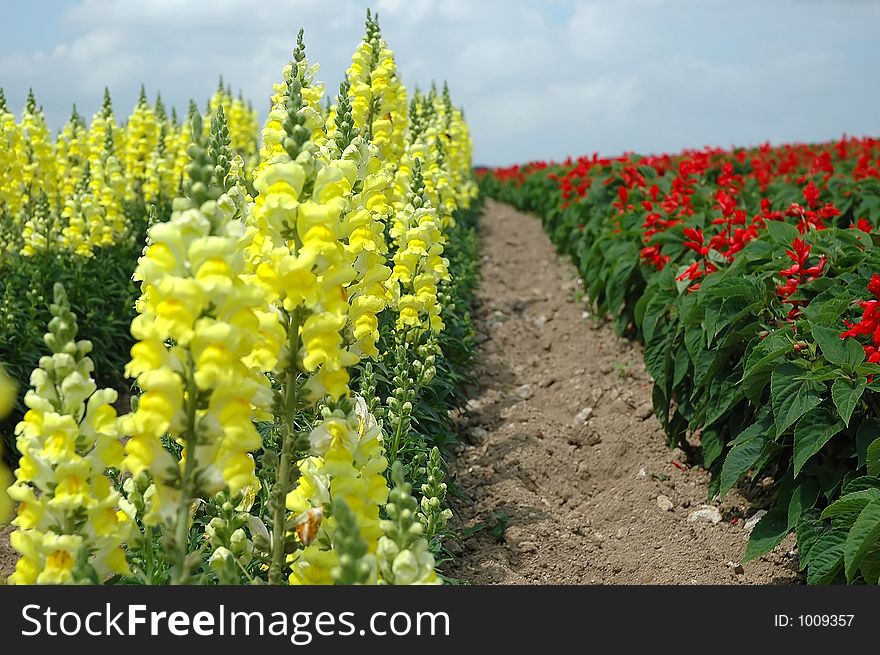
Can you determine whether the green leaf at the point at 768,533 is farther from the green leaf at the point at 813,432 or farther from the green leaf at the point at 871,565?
the green leaf at the point at 871,565

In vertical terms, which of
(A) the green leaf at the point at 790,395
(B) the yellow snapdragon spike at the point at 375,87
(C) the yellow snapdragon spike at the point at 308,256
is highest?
(B) the yellow snapdragon spike at the point at 375,87

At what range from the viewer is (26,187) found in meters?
10.4

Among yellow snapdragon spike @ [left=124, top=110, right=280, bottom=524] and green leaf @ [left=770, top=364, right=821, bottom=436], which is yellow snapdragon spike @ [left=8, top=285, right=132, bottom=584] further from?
green leaf @ [left=770, top=364, right=821, bottom=436]

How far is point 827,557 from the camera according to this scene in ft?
12.5

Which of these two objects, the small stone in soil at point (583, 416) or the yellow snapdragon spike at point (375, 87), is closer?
the yellow snapdragon spike at point (375, 87)

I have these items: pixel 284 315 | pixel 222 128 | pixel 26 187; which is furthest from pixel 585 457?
pixel 26 187

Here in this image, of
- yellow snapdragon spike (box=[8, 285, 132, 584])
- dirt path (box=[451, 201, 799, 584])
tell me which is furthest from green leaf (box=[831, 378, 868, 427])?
yellow snapdragon spike (box=[8, 285, 132, 584])

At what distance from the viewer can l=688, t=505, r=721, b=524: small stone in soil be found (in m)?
5.38

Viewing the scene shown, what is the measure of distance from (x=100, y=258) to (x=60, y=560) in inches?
276

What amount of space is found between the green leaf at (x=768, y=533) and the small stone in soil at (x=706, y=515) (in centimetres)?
86

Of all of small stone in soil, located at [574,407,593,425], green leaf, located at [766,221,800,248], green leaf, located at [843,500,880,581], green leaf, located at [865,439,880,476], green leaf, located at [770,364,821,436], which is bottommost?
green leaf, located at [843,500,880,581]

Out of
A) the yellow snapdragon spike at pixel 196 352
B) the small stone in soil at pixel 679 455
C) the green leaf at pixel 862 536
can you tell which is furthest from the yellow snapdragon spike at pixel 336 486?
the small stone in soil at pixel 679 455

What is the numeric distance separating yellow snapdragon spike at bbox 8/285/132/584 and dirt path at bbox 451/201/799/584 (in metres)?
2.66

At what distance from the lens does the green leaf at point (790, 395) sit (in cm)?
411
